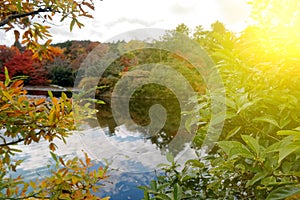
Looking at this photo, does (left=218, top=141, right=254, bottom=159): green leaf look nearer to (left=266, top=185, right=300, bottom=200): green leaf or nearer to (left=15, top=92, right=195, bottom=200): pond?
(left=266, top=185, right=300, bottom=200): green leaf

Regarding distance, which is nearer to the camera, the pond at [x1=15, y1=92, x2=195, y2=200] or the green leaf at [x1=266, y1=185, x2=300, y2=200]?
the green leaf at [x1=266, y1=185, x2=300, y2=200]

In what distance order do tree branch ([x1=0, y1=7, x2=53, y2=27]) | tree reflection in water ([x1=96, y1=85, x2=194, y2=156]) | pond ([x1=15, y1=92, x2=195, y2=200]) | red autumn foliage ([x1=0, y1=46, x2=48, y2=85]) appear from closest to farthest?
tree branch ([x1=0, y1=7, x2=53, y2=27]) < pond ([x1=15, y1=92, x2=195, y2=200]) < tree reflection in water ([x1=96, y1=85, x2=194, y2=156]) < red autumn foliage ([x1=0, y1=46, x2=48, y2=85])

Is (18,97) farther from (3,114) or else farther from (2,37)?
(2,37)

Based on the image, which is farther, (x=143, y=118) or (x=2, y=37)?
(x=143, y=118)

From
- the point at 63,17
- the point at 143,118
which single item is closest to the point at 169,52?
the point at 143,118

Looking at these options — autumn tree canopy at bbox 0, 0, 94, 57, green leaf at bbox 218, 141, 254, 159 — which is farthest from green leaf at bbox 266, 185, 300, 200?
autumn tree canopy at bbox 0, 0, 94, 57

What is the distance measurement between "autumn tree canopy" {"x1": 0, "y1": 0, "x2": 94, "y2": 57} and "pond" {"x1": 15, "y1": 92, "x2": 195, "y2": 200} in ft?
4.53

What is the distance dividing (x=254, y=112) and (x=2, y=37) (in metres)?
1.12

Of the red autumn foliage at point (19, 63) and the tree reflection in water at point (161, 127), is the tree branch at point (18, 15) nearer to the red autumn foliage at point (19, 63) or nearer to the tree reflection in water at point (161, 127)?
the tree reflection in water at point (161, 127)

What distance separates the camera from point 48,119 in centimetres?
85

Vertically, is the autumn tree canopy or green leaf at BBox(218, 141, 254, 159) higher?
the autumn tree canopy

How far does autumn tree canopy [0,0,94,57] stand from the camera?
1047 mm

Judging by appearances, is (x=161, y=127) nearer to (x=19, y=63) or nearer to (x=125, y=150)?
(x=125, y=150)

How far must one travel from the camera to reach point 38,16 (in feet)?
3.65
